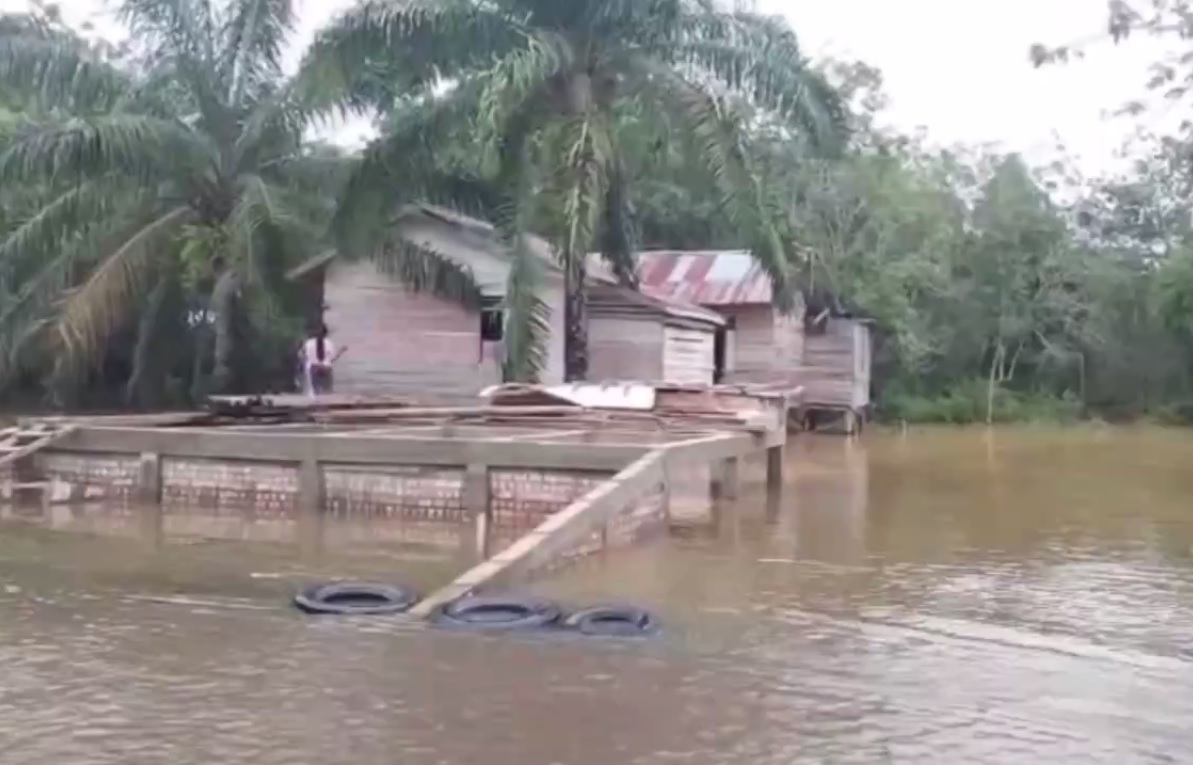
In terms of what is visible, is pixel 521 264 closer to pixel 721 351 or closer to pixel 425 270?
pixel 425 270

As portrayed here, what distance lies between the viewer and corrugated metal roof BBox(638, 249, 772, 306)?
31891 mm

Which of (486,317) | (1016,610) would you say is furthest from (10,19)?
(1016,610)

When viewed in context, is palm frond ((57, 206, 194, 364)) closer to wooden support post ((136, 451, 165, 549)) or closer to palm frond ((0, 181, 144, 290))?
palm frond ((0, 181, 144, 290))

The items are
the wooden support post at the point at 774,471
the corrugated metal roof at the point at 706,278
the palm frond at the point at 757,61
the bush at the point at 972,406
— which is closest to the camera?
the wooden support post at the point at 774,471

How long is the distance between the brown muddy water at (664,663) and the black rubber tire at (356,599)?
7.1 inches

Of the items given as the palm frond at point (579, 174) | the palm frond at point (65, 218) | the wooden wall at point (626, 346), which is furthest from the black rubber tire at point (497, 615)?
the palm frond at point (65, 218)

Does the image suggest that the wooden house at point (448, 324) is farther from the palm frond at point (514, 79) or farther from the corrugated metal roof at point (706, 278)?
the corrugated metal roof at point (706, 278)

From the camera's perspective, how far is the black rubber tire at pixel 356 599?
30.6 ft

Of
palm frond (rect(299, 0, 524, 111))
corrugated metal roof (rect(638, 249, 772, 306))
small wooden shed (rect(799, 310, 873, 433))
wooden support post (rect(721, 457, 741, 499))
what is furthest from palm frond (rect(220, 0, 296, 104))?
small wooden shed (rect(799, 310, 873, 433))

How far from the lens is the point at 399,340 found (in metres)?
25.6

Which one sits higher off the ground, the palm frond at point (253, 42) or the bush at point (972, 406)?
the palm frond at point (253, 42)

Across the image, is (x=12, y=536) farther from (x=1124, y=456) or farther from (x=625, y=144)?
(x=1124, y=456)

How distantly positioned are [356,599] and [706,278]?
23790 millimetres

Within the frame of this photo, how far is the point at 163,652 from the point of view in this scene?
8141mm
